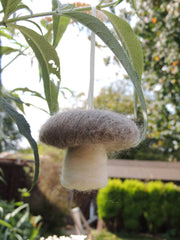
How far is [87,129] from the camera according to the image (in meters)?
0.23

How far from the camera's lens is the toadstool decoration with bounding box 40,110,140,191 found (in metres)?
0.23

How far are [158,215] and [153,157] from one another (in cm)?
166

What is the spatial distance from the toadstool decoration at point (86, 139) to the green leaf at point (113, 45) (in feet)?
0.08

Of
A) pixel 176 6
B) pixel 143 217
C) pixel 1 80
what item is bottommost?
pixel 143 217

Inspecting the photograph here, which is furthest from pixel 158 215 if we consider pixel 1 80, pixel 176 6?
pixel 1 80

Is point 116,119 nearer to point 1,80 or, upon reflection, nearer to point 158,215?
point 1,80

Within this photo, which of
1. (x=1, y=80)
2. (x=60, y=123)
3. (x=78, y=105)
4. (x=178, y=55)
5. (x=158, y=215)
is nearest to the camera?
(x=60, y=123)

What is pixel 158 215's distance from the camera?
4473 mm

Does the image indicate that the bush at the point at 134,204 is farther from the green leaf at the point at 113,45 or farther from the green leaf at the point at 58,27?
the green leaf at the point at 113,45

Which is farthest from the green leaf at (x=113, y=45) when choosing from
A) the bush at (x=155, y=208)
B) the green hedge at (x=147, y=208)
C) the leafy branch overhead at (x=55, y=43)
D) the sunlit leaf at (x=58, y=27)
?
the bush at (x=155, y=208)

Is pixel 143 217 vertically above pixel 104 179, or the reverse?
pixel 104 179

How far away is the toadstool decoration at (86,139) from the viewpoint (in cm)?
23

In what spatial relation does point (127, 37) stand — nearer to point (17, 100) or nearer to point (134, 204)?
point (17, 100)

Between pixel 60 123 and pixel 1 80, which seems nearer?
pixel 60 123
